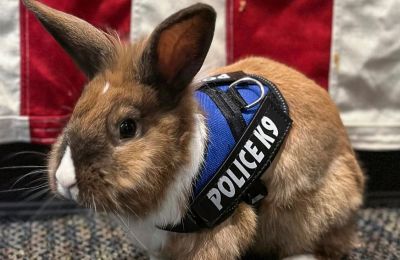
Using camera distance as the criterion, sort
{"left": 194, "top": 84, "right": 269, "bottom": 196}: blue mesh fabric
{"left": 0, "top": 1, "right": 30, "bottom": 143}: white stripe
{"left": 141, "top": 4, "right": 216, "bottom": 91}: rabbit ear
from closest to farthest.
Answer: {"left": 141, "top": 4, "right": 216, "bottom": 91}: rabbit ear → {"left": 194, "top": 84, "right": 269, "bottom": 196}: blue mesh fabric → {"left": 0, "top": 1, "right": 30, "bottom": 143}: white stripe

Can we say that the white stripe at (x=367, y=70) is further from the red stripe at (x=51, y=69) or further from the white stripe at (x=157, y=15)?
the red stripe at (x=51, y=69)

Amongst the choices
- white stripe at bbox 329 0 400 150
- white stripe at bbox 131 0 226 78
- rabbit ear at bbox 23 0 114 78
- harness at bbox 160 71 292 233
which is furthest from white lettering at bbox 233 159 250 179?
white stripe at bbox 329 0 400 150

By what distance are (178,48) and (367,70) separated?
0.73 metres

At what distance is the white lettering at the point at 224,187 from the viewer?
1057 mm

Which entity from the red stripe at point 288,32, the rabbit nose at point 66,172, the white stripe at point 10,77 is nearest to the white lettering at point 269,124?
the rabbit nose at point 66,172

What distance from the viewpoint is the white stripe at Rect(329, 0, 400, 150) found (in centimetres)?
149

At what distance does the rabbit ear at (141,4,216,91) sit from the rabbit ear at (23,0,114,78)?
0.31 feet

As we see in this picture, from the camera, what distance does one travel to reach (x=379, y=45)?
1501 mm

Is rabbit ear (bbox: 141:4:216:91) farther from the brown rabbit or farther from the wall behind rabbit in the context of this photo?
the wall behind rabbit

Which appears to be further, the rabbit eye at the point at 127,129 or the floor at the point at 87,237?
the floor at the point at 87,237

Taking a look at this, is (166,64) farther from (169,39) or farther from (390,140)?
(390,140)

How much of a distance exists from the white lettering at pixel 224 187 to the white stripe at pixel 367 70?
0.58 metres

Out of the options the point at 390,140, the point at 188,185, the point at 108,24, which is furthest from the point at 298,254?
the point at 108,24

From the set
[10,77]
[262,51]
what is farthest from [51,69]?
[262,51]
